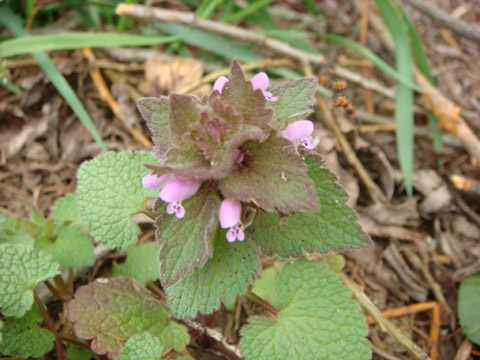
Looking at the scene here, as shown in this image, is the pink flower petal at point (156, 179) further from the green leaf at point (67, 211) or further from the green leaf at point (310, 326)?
the green leaf at point (67, 211)

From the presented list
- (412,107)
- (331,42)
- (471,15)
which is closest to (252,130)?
(412,107)

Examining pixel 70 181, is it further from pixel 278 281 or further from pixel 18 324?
pixel 278 281

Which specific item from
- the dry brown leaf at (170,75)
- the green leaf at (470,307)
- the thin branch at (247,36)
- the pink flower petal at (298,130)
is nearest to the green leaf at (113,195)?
the pink flower petal at (298,130)

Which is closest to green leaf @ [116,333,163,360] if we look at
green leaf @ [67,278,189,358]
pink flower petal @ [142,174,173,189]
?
green leaf @ [67,278,189,358]

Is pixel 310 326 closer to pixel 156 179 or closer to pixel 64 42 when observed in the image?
pixel 156 179

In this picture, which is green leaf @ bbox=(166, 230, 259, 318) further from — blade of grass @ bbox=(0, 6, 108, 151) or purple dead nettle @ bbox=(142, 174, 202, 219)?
blade of grass @ bbox=(0, 6, 108, 151)

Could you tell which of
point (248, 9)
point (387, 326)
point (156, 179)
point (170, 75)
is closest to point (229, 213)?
point (156, 179)
